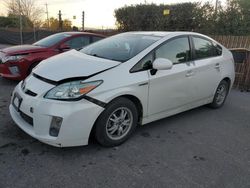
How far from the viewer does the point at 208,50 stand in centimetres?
448

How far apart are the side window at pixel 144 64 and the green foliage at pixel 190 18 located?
8.31 metres

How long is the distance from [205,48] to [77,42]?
3.59 meters

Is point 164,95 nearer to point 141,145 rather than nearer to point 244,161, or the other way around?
point 141,145

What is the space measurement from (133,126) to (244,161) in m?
1.45

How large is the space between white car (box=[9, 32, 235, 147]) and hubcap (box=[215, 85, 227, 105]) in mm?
543

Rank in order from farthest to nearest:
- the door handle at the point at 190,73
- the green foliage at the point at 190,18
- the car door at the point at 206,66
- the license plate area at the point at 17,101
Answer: the green foliage at the point at 190,18 < the car door at the point at 206,66 < the door handle at the point at 190,73 < the license plate area at the point at 17,101

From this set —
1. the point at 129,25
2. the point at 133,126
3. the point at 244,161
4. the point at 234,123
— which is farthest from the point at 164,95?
the point at 129,25

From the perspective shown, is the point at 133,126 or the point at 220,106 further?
the point at 220,106

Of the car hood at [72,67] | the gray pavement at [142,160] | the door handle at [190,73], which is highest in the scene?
the car hood at [72,67]

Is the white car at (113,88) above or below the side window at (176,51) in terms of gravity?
below

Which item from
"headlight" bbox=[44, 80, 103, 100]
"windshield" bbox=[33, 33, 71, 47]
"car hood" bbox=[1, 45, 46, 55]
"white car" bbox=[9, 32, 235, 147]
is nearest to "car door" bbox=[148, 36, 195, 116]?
"white car" bbox=[9, 32, 235, 147]

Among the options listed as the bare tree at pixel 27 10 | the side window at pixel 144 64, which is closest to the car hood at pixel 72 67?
the side window at pixel 144 64

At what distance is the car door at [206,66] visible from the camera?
13.6 feet

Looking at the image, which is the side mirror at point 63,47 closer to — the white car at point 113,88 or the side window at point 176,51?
the white car at point 113,88
